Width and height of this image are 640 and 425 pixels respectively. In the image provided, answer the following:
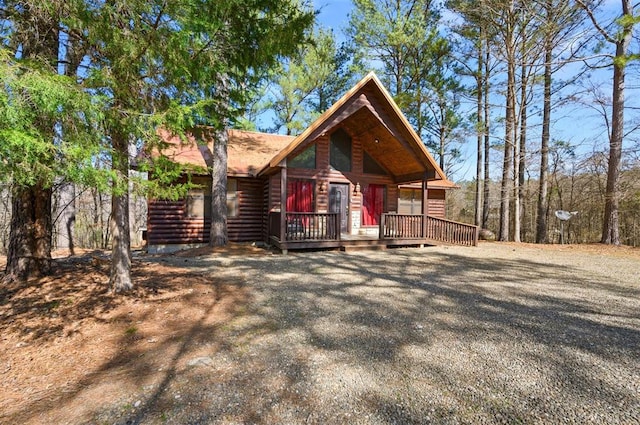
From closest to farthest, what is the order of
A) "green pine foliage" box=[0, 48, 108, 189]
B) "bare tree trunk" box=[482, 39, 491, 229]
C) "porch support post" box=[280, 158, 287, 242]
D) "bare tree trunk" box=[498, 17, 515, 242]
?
"green pine foliage" box=[0, 48, 108, 189] < "porch support post" box=[280, 158, 287, 242] < "bare tree trunk" box=[498, 17, 515, 242] < "bare tree trunk" box=[482, 39, 491, 229]

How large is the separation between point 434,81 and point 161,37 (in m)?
16.0

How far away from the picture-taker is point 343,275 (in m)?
6.14

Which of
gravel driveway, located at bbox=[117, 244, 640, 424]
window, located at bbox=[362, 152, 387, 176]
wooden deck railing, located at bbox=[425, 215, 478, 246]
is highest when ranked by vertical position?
window, located at bbox=[362, 152, 387, 176]

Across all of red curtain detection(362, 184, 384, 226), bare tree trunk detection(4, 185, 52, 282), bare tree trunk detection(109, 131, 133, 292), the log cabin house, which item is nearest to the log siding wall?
the log cabin house

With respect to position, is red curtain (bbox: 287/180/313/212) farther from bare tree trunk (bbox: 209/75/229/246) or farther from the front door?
bare tree trunk (bbox: 209/75/229/246)

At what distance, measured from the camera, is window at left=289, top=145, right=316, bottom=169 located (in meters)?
10.9

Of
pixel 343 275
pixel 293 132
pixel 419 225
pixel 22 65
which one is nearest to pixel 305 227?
pixel 343 275

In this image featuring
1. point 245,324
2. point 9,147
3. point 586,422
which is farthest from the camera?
point 245,324

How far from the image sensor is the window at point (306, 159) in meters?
10.9

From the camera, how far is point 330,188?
11.6m

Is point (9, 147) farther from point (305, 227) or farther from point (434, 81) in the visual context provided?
point (434, 81)

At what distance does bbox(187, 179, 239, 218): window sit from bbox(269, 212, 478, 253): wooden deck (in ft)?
5.77

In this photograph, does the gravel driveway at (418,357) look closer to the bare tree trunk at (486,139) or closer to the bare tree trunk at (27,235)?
the bare tree trunk at (27,235)

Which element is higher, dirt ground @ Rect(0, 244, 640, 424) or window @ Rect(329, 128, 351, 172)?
window @ Rect(329, 128, 351, 172)
